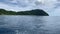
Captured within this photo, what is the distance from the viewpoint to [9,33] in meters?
38.7

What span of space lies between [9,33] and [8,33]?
11.7 inches

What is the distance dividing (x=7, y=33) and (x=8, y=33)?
1.11ft

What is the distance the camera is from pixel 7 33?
127 ft

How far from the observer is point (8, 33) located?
38.5m

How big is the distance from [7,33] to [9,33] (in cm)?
55
